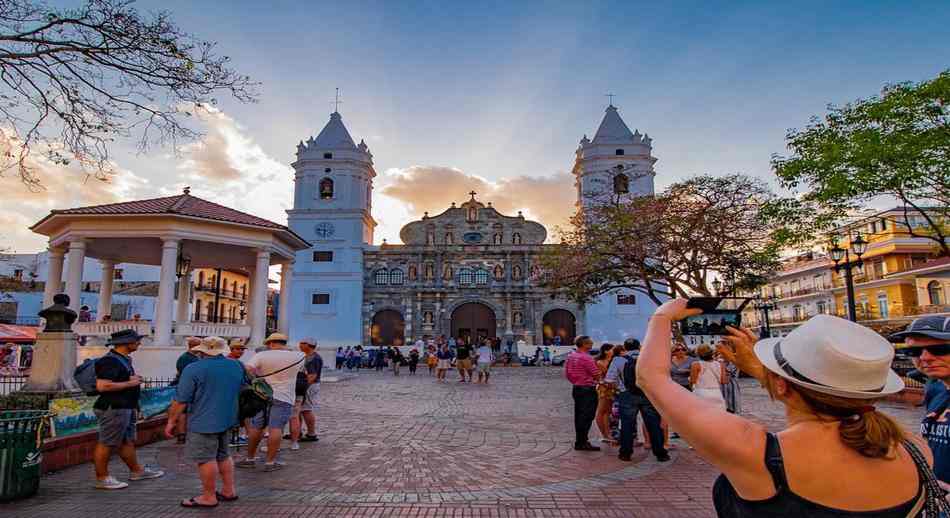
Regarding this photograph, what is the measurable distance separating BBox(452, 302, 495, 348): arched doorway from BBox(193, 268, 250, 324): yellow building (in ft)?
54.0

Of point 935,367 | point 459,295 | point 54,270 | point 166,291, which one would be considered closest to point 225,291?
point 459,295

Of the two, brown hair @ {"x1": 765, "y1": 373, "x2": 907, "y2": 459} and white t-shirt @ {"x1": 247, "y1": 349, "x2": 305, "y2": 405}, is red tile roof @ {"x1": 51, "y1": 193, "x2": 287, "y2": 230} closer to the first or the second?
white t-shirt @ {"x1": 247, "y1": 349, "x2": 305, "y2": 405}

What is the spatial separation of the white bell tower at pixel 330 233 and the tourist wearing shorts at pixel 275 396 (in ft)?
110

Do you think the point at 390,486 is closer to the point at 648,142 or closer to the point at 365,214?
the point at 365,214

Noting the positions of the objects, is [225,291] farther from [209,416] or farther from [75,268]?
[209,416]

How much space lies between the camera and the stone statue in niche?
888 centimetres

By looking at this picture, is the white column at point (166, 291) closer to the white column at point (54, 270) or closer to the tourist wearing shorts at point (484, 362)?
the white column at point (54, 270)

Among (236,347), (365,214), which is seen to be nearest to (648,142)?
(365,214)

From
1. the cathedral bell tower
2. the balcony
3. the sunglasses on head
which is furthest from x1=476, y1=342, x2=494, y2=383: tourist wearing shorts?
the balcony

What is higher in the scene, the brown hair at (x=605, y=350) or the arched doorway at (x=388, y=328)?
the arched doorway at (x=388, y=328)

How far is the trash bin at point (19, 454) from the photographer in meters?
5.16

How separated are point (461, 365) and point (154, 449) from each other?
43.8 ft

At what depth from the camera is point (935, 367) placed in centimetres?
328

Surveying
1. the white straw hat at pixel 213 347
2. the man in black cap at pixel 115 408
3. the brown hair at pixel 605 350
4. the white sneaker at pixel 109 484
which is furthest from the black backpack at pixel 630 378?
the white sneaker at pixel 109 484
